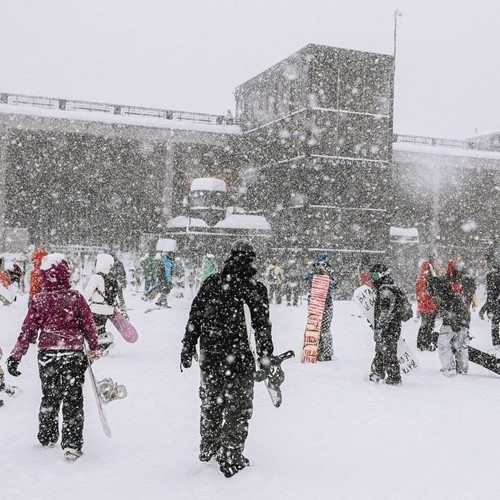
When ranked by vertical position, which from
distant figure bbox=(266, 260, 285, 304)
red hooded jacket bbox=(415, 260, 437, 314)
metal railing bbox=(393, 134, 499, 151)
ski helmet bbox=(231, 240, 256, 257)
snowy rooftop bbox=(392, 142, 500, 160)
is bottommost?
distant figure bbox=(266, 260, 285, 304)

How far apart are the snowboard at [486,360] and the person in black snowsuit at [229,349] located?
5.55 m

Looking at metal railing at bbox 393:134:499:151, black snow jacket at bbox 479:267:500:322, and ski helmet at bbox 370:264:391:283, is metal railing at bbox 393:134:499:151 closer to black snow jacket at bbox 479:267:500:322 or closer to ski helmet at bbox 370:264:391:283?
black snow jacket at bbox 479:267:500:322

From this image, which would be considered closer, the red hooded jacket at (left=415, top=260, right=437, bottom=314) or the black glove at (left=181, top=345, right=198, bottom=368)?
the black glove at (left=181, top=345, right=198, bottom=368)

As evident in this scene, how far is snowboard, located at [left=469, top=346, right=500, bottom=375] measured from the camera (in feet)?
30.4

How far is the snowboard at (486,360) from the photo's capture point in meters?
9.26

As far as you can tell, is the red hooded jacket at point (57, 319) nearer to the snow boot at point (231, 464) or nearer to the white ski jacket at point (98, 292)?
the snow boot at point (231, 464)

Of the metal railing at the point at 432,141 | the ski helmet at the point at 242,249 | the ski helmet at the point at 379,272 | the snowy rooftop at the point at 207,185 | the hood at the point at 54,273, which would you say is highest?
the metal railing at the point at 432,141

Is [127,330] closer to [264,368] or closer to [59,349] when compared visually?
[59,349]

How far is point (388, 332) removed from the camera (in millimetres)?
8469

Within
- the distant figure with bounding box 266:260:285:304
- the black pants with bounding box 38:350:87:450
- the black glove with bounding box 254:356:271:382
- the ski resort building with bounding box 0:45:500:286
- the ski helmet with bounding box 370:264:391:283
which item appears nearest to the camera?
the black glove with bounding box 254:356:271:382

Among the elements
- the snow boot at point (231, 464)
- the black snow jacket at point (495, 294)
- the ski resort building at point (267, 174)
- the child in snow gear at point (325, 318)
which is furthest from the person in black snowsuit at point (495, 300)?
the ski resort building at point (267, 174)

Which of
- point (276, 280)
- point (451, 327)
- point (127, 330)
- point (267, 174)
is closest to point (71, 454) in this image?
point (127, 330)

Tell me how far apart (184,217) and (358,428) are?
30.2 m

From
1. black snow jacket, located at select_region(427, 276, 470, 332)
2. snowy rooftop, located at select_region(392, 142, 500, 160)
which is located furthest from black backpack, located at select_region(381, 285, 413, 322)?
snowy rooftop, located at select_region(392, 142, 500, 160)
